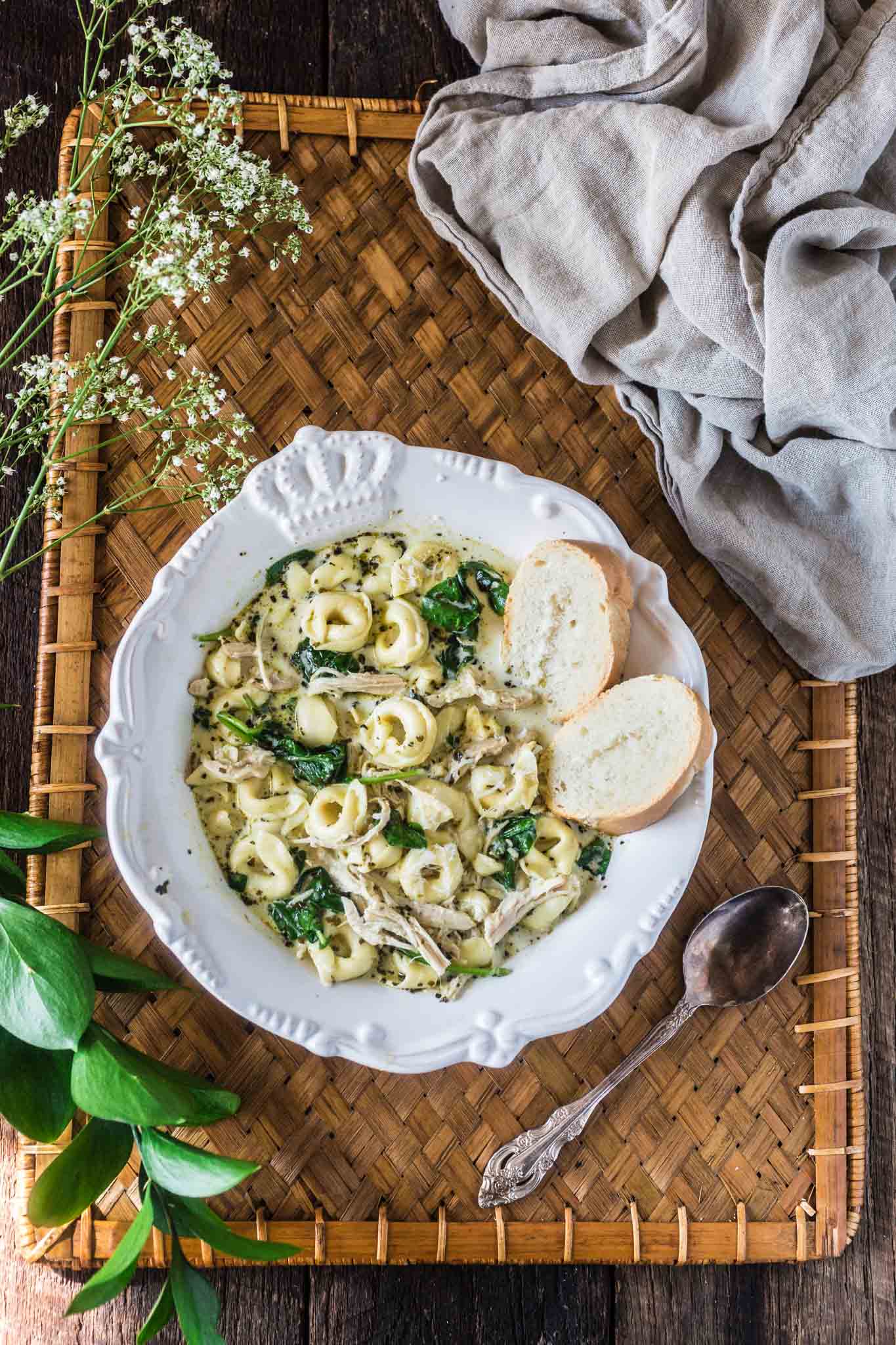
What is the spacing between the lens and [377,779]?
99.7 inches

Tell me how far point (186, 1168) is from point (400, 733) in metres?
1.05

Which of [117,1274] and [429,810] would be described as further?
[429,810]

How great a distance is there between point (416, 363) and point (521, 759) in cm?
108

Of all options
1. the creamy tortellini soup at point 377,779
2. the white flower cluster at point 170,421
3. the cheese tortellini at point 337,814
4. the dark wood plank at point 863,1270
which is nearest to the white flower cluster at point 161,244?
the white flower cluster at point 170,421

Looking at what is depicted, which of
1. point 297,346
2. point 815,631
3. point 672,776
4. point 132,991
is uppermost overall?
point 297,346

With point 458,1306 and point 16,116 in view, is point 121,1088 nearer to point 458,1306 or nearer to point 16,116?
point 458,1306

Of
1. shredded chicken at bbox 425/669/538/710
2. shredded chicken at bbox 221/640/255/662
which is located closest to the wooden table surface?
shredded chicken at bbox 221/640/255/662

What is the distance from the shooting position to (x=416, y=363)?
2.79 meters

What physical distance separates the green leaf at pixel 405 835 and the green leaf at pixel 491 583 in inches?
22.6

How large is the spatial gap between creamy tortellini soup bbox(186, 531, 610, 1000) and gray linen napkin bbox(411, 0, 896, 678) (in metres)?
0.69

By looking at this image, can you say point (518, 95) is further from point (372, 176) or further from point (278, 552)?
point (278, 552)

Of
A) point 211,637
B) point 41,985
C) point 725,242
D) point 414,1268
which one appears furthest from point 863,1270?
point 725,242

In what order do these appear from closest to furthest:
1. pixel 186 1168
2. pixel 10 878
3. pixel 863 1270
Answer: pixel 186 1168 < pixel 10 878 < pixel 863 1270

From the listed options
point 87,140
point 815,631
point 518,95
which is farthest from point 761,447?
point 87,140
